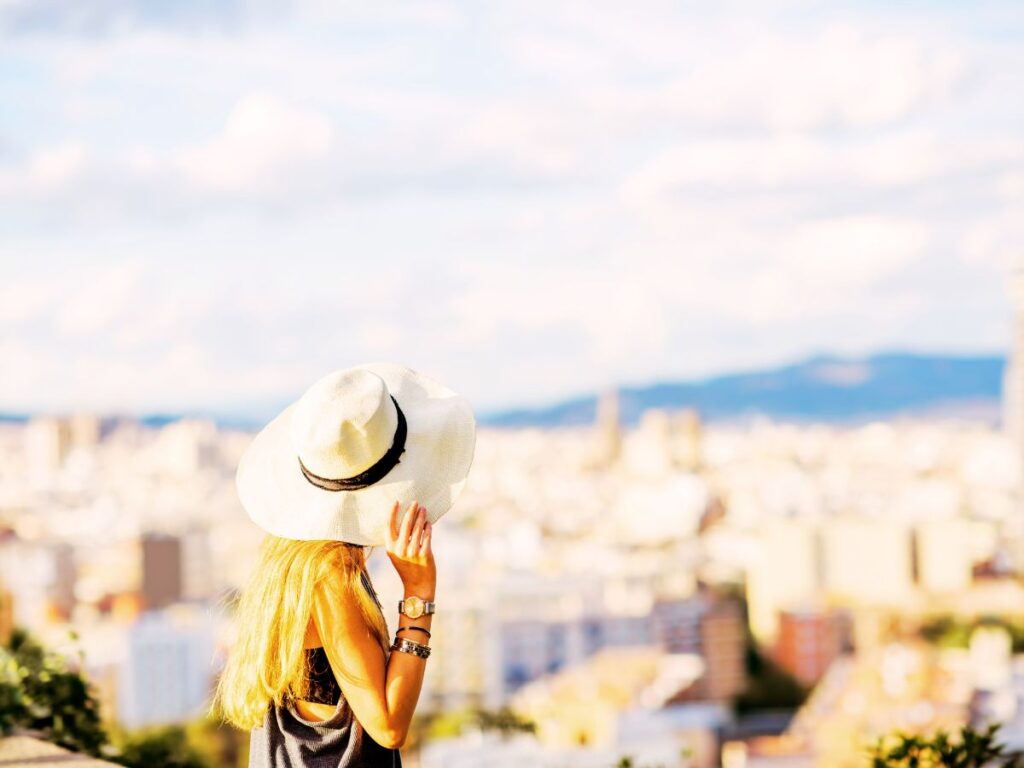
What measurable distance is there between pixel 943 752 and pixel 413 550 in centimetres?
97

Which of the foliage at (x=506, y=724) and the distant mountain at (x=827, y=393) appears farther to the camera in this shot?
the distant mountain at (x=827, y=393)

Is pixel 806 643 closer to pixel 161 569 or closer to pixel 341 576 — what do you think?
pixel 161 569

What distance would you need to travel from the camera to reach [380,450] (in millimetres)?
1286

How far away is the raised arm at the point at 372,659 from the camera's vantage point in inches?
49.5

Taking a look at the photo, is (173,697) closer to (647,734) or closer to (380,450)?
(647,734)

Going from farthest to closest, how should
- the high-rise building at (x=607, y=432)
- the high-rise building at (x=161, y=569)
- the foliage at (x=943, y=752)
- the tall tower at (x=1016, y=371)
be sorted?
the high-rise building at (x=607, y=432) → the tall tower at (x=1016, y=371) → the high-rise building at (x=161, y=569) → the foliage at (x=943, y=752)

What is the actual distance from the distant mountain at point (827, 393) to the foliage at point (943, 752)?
85.5 m

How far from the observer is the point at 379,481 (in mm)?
1293

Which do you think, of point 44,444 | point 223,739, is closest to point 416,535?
point 223,739

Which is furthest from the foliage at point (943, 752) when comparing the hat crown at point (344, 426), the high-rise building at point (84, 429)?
the high-rise building at point (84, 429)

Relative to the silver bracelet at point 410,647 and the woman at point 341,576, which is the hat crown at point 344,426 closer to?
the woman at point 341,576

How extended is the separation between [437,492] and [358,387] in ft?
0.35

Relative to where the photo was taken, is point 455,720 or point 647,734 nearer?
point 455,720

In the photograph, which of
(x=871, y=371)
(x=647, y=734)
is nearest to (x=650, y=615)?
(x=647, y=734)
